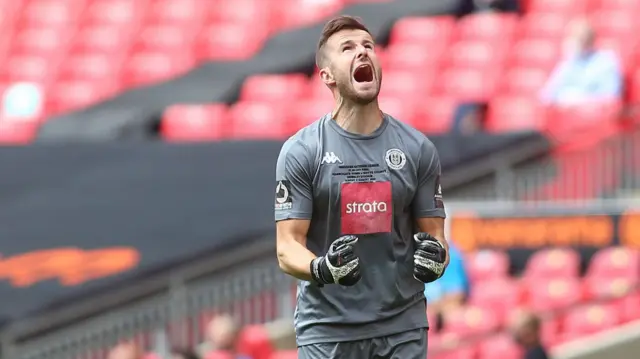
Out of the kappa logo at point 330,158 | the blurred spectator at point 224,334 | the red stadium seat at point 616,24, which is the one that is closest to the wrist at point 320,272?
the kappa logo at point 330,158

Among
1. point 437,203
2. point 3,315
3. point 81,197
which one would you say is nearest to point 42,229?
point 81,197

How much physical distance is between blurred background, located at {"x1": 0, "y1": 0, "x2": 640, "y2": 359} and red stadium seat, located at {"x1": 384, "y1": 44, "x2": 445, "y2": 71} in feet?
0.08

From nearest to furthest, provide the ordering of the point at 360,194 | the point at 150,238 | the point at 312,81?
the point at 360,194, the point at 150,238, the point at 312,81

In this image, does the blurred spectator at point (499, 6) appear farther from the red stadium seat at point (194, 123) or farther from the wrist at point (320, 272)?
the wrist at point (320, 272)

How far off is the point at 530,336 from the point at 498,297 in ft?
5.37

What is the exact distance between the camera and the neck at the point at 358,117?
5.76 m

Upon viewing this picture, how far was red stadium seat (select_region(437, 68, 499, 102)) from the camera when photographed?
14500 mm

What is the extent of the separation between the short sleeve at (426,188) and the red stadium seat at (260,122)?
29.1ft

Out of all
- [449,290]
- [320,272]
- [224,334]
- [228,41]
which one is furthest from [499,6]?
[320,272]

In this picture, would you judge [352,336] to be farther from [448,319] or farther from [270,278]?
[270,278]

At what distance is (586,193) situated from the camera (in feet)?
41.3

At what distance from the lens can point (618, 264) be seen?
1179 centimetres

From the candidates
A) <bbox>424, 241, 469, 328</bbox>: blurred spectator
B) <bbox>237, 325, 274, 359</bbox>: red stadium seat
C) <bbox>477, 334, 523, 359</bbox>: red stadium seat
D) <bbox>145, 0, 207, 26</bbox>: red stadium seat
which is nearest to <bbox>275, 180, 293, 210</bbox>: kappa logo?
<bbox>477, 334, 523, 359</bbox>: red stadium seat

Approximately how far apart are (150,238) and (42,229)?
1.02 m
